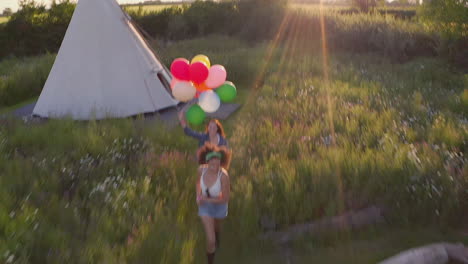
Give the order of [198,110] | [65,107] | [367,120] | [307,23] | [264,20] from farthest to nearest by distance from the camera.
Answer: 1. [264,20]
2. [307,23]
3. [65,107]
4. [367,120]
5. [198,110]

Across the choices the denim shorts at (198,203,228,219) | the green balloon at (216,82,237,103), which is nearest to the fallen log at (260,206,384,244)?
the denim shorts at (198,203,228,219)

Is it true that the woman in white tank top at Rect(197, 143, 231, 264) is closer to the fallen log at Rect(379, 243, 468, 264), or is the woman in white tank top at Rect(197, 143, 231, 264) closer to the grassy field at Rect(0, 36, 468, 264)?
the grassy field at Rect(0, 36, 468, 264)

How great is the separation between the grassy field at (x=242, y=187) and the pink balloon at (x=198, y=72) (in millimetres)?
1096

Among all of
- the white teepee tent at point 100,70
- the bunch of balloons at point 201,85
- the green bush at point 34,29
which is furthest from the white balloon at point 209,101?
the green bush at point 34,29

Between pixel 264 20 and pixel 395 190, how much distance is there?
73.1ft

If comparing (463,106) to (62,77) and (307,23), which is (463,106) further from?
(307,23)

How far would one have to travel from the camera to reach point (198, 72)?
5.58 metres

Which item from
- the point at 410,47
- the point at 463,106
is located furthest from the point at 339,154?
the point at 410,47

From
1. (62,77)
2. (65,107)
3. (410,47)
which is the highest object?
(62,77)

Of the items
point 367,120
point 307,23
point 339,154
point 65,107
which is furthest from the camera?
point 307,23

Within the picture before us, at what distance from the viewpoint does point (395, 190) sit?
4379mm

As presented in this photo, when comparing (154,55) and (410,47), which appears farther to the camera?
(410,47)

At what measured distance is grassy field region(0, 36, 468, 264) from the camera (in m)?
3.40

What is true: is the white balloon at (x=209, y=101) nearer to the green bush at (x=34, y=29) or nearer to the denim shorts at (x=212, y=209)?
the denim shorts at (x=212, y=209)
